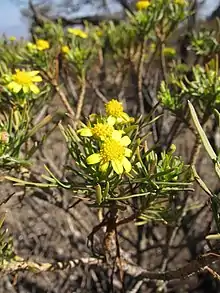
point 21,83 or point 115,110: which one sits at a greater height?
point 21,83

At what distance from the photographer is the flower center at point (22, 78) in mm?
1194

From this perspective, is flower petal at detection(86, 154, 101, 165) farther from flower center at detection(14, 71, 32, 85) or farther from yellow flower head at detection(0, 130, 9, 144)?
flower center at detection(14, 71, 32, 85)

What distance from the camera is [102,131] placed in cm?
87

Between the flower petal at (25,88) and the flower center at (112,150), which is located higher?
the flower petal at (25,88)

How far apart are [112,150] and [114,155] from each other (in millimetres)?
14

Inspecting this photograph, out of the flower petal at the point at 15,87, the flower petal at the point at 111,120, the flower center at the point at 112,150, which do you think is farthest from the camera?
the flower petal at the point at 15,87

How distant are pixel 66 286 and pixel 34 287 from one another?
154 millimetres

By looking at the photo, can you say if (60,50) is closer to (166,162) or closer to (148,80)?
(148,80)

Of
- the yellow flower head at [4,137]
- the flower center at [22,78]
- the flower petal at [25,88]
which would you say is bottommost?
the yellow flower head at [4,137]

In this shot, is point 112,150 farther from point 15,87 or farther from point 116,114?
point 15,87

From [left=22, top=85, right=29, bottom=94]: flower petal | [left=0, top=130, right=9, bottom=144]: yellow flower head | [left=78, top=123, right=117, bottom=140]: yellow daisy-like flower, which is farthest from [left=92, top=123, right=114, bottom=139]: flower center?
[left=22, top=85, right=29, bottom=94]: flower petal

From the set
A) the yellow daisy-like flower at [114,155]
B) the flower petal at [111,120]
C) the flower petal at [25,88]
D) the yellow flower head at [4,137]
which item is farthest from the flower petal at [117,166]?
the flower petal at [25,88]

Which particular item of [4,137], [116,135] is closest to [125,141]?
[116,135]

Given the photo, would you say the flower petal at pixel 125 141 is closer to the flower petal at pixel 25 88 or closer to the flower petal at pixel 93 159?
the flower petal at pixel 93 159
